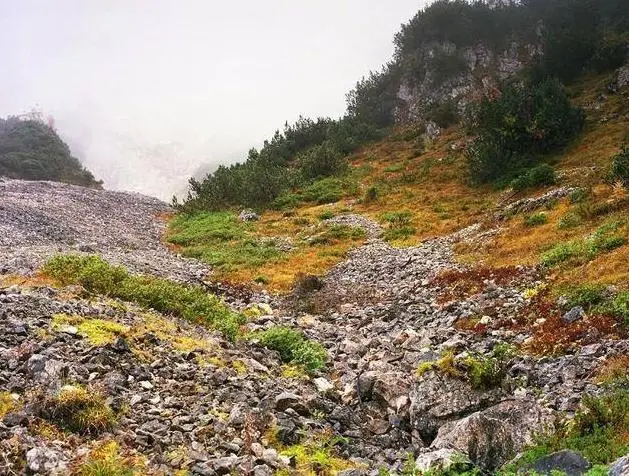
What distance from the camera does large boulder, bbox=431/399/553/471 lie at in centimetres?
771

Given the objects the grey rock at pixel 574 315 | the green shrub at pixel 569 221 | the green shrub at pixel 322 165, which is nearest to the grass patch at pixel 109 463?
the grey rock at pixel 574 315

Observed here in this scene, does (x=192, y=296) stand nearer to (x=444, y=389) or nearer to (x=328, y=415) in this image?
(x=328, y=415)

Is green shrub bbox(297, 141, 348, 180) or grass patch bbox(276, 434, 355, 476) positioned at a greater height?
green shrub bbox(297, 141, 348, 180)

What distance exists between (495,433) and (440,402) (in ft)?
5.20

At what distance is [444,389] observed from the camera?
9.70m

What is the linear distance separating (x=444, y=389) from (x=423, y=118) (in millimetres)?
57957

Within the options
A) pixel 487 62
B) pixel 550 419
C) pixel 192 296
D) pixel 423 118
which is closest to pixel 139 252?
pixel 192 296

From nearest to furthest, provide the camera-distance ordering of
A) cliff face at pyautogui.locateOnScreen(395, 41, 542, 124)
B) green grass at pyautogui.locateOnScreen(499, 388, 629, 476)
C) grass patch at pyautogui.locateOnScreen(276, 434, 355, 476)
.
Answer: green grass at pyautogui.locateOnScreen(499, 388, 629, 476) < grass patch at pyautogui.locateOnScreen(276, 434, 355, 476) < cliff face at pyautogui.locateOnScreen(395, 41, 542, 124)

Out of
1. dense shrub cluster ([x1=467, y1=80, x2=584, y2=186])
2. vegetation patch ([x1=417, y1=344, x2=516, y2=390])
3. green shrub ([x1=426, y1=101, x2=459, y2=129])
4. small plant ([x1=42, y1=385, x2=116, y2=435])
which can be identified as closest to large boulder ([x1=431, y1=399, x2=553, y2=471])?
vegetation patch ([x1=417, y1=344, x2=516, y2=390])

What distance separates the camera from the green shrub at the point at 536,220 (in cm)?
2358

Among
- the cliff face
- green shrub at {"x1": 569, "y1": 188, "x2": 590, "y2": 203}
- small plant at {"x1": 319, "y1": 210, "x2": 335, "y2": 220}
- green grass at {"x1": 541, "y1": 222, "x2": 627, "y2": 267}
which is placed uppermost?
the cliff face

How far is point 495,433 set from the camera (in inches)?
312

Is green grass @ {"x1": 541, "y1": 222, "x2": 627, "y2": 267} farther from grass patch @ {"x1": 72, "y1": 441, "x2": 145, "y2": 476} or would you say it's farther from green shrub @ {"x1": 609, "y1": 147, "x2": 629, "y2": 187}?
grass patch @ {"x1": 72, "y1": 441, "x2": 145, "y2": 476}

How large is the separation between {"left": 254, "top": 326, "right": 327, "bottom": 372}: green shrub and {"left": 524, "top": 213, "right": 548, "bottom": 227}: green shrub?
1393 centimetres
